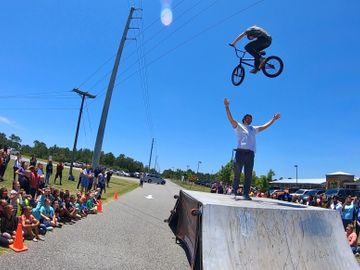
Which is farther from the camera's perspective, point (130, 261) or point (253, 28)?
point (253, 28)

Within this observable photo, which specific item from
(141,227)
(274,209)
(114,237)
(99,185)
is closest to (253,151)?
(274,209)

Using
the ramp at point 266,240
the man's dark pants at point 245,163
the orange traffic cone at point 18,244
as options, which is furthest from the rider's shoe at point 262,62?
the orange traffic cone at point 18,244

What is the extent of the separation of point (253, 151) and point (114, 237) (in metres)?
4.46

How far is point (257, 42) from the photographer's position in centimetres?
1088

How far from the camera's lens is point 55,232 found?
36.7ft

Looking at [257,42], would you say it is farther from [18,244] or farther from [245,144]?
[18,244]

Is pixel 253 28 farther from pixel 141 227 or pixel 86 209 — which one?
pixel 86 209

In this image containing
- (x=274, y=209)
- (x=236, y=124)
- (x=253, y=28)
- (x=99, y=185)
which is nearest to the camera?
(x=274, y=209)

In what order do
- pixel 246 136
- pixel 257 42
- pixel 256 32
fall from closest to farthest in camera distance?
pixel 246 136 < pixel 256 32 < pixel 257 42

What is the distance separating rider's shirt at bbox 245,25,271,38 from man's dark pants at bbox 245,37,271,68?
0.11 m

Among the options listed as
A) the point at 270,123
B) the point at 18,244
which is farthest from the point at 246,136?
the point at 18,244

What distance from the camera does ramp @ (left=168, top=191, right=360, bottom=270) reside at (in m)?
6.61

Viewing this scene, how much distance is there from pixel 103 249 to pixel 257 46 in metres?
6.42

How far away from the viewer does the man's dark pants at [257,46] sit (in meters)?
10.7
